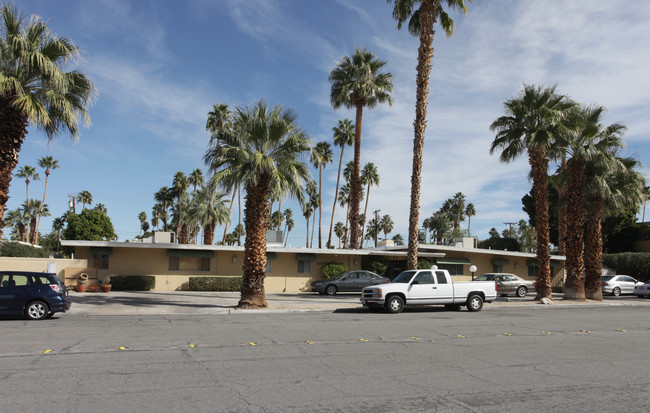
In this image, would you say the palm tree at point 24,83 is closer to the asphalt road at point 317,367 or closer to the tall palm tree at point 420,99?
the asphalt road at point 317,367

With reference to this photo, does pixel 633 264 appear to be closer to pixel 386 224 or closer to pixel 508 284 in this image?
pixel 508 284

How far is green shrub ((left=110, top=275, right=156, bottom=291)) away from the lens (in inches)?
1027

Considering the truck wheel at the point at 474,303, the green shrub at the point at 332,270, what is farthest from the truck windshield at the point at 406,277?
the green shrub at the point at 332,270

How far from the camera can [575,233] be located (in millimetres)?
25531

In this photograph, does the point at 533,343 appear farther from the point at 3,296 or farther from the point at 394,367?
the point at 3,296

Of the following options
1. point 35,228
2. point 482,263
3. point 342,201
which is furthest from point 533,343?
point 35,228

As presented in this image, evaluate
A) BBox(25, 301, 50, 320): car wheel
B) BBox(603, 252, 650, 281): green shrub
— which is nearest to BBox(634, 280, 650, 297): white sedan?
BBox(603, 252, 650, 281): green shrub

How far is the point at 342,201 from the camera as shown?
234 feet

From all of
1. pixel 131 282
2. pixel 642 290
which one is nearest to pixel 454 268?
pixel 642 290

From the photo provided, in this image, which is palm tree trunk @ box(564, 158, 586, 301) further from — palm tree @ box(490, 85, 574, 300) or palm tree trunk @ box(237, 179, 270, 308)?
palm tree trunk @ box(237, 179, 270, 308)

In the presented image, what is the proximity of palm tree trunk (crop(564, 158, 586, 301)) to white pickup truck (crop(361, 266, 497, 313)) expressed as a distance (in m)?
8.90

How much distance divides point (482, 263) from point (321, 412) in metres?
31.7

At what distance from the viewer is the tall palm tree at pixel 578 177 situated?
993 inches

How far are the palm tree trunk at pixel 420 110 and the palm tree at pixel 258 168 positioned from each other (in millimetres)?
6283
